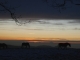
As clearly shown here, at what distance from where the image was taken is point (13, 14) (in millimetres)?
13445

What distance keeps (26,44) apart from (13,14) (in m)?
45.2

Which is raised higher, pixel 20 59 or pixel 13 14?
pixel 13 14

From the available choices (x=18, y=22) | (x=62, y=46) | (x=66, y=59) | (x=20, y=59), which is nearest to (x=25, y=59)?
→ (x=20, y=59)

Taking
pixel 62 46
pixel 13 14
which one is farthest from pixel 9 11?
pixel 62 46

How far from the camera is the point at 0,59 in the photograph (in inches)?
1027

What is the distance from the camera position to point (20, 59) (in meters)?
26.4

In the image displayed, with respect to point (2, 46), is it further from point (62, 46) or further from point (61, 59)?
point (61, 59)

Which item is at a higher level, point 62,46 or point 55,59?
point 62,46

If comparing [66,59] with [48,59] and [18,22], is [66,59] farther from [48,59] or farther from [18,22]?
[18,22]

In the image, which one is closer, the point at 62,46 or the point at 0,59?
the point at 0,59

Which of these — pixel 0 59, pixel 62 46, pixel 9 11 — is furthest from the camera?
pixel 62 46

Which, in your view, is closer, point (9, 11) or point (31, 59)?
point (9, 11)

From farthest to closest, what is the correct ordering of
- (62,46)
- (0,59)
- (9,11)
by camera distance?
(62,46), (0,59), (9,11)

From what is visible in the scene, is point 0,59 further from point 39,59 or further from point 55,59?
point 55,59
